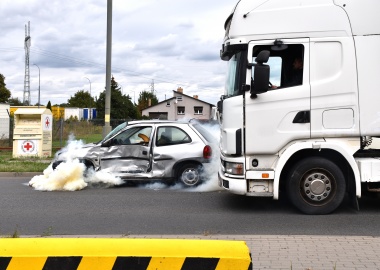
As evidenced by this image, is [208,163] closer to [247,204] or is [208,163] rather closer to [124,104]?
[247,204]

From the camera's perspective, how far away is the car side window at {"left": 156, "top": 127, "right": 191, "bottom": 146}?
1071cm

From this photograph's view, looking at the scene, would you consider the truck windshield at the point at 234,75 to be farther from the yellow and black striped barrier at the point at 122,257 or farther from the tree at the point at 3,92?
the tree at the point at 3,92

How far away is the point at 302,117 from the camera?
24.5 ft

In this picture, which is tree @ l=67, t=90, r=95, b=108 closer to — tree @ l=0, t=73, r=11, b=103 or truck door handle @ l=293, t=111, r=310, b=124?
tree @ l=0, t=73, r=11, b=103

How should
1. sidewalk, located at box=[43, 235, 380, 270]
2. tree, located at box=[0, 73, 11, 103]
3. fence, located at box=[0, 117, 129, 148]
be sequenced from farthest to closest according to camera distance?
tree, located at box=[0, 73, 11, 103] < fence, located at box=[0, 117, 129, 148] < sidewalk, located at box=[43, 235, 380, 270]

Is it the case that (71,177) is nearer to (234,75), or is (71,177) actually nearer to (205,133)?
(205,133)

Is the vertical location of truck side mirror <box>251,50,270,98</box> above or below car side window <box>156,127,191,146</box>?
above

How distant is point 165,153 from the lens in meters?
10.5

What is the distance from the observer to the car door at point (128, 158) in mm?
10578

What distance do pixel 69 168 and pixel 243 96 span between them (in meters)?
4.56

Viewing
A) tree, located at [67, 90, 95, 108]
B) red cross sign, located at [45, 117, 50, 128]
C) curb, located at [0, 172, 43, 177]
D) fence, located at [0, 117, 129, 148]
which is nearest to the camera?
curb, located at [0, 172, 43, 177]

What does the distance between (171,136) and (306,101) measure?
4.05 meters

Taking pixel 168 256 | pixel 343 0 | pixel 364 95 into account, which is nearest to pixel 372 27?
pixel 343 0

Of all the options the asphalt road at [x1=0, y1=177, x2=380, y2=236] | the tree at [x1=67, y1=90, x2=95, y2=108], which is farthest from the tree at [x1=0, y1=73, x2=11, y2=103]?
the asphalt road at [x1=0, y1=177, x2=380, y2=236]
